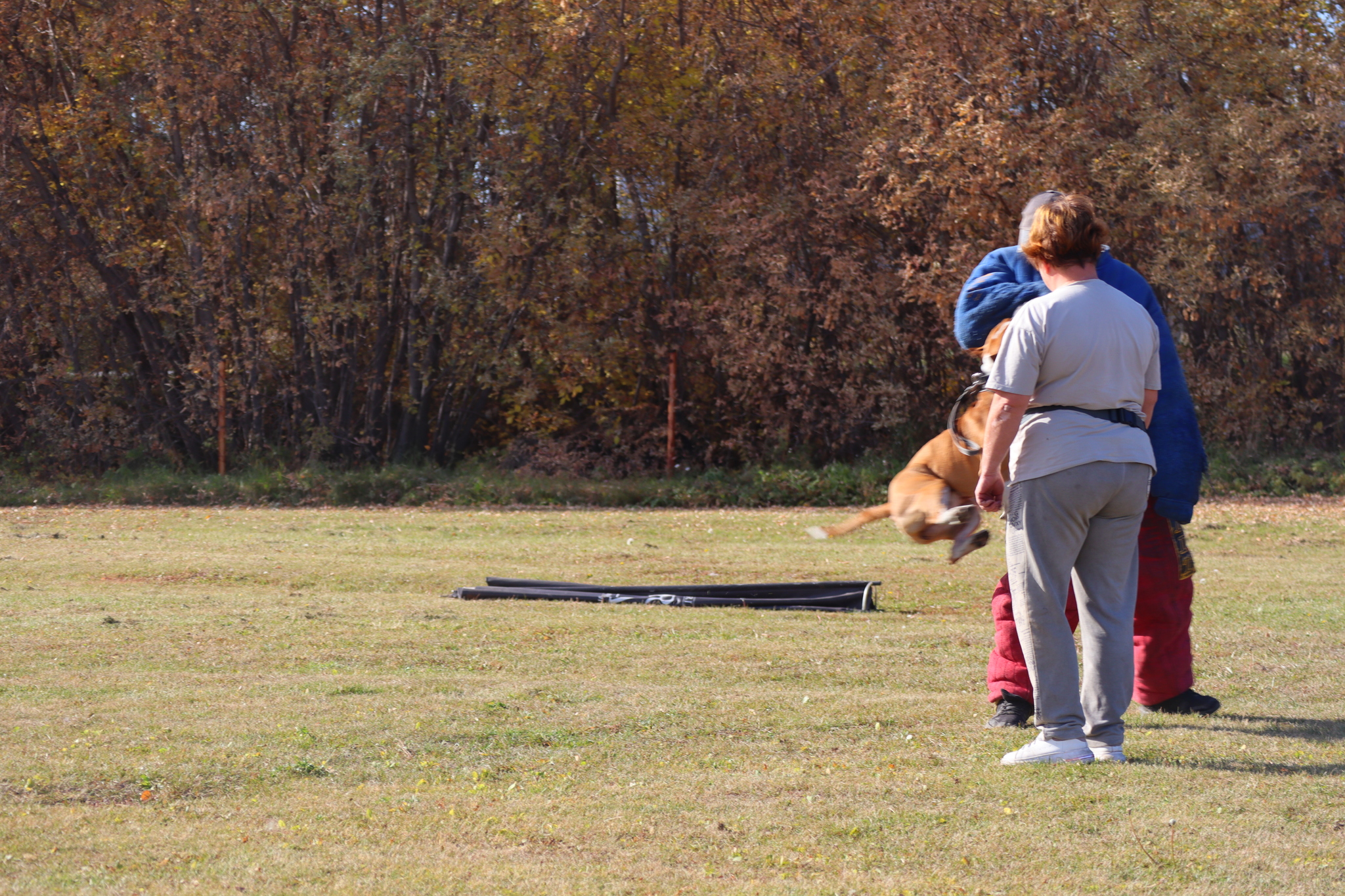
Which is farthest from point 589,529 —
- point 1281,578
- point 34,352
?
point 34,352

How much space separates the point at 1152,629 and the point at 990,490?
1.34 metres

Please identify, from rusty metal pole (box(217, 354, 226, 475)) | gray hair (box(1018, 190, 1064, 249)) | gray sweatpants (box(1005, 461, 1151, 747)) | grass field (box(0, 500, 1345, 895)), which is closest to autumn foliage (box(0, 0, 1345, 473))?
rusty metal pole (box(217, 354, 226, 475))

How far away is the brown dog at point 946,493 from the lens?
4398 millimetres

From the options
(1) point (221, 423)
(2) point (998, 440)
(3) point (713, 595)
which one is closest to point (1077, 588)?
(2) point (998, 440)

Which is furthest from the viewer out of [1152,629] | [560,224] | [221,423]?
[560,224]

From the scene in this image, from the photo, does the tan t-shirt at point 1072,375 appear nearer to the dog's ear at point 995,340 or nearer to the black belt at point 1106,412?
the black belt at point 1106,412

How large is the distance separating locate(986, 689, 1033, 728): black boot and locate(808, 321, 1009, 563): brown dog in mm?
860

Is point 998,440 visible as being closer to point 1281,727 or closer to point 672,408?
point 1281,727

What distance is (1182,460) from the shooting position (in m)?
4.69

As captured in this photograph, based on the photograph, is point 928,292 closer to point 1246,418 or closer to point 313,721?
point 1246,418

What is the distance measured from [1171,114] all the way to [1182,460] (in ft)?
48.2

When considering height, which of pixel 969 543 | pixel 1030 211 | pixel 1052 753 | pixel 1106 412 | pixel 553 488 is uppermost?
pixel 1030 211

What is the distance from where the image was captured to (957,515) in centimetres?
438

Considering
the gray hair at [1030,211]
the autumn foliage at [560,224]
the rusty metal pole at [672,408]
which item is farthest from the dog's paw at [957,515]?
the rusty metal pole at [672,408]
